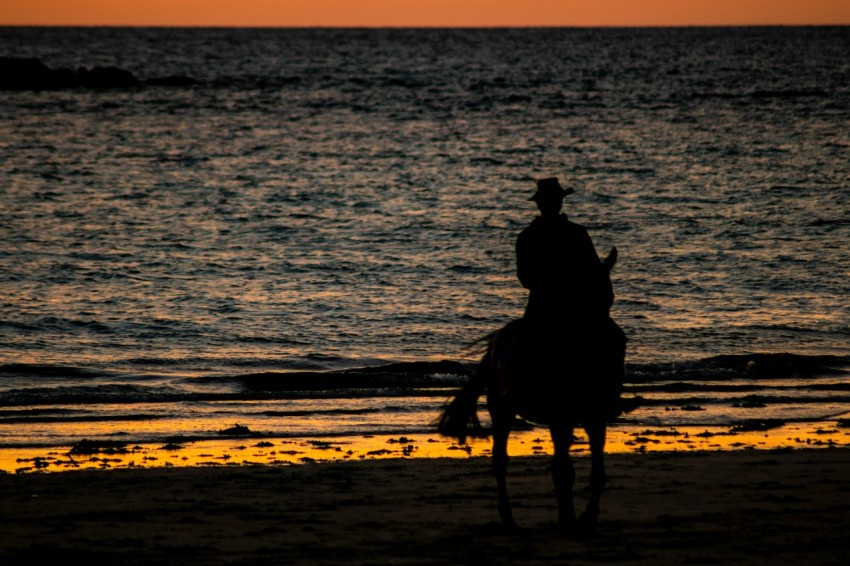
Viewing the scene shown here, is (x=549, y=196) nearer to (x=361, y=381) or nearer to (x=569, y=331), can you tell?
(x=569, y=331)

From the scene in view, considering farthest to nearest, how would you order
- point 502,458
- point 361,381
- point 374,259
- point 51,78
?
point 51,78 → point 374,259 → point 361,381 → point 502,458

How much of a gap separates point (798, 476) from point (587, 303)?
125 inches

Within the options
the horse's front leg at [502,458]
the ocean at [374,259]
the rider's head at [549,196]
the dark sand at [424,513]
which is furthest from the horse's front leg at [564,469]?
the ocean at [374,259]

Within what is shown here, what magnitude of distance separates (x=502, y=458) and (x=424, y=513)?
837 millimetres

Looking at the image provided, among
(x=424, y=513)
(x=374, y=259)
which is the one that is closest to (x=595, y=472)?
(x=424, y=513)

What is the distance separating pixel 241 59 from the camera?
131125mm

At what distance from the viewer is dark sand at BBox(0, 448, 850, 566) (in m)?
7.33

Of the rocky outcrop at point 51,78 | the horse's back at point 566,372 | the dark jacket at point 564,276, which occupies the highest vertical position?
the dark jacket at point 564,276

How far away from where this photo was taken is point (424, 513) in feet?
28.4

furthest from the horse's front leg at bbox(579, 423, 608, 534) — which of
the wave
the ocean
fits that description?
the wave

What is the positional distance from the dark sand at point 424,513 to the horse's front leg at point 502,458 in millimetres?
135

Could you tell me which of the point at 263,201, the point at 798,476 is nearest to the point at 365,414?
the point at 798,476

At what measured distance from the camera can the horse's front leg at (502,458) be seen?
813 cm

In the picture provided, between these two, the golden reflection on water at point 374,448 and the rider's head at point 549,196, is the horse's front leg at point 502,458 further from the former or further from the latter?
the golden reflection on water at point 374,448
